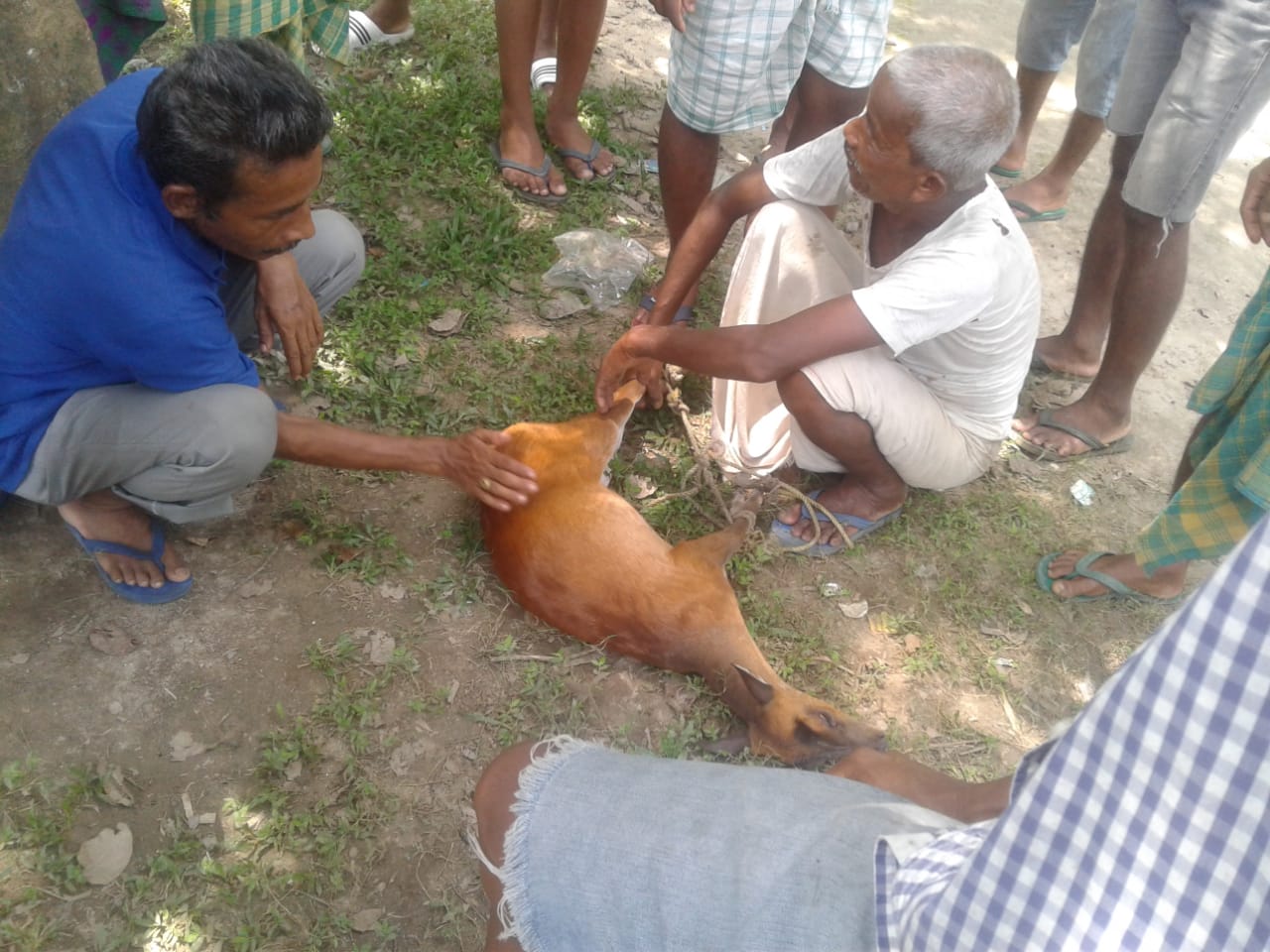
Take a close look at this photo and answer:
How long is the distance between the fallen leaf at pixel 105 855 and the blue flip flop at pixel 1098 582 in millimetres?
2977

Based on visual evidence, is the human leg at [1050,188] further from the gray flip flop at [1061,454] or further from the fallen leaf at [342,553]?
the fallen leaf at [342,553]

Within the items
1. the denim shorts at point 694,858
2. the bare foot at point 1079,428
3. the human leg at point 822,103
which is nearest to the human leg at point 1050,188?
the bare foot at point 1079,428

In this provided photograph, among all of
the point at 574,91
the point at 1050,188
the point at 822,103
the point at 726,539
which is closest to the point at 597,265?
the point at 574,91

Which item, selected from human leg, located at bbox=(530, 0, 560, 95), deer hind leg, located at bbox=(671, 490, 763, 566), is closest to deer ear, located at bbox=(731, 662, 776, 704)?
deer hind leg, located at bbox=(671, 490, 763, 566)

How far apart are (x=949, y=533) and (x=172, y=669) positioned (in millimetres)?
2639

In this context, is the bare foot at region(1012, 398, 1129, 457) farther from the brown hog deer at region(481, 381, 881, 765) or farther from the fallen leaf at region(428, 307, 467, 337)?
the fallen leaf at region(428, 307, 467, 337)

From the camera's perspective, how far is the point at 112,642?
2.81 metres

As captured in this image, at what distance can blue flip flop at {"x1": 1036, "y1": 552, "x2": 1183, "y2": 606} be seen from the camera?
3371 millimetres

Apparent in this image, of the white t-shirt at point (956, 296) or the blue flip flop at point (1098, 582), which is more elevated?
the white t-shirt at point (956, 296)

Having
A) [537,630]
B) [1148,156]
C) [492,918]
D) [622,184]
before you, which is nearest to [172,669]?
[537,630]

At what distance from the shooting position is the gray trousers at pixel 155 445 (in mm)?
2613

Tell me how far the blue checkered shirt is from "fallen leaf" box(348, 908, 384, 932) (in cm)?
165

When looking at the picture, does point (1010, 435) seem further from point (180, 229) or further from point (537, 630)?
point (180, 229)

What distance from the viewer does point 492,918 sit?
6.28ft
